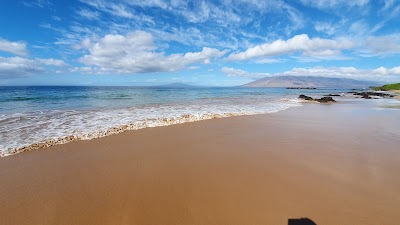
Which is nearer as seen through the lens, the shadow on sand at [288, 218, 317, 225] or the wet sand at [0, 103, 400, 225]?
the shadow on sand at [288, 218, 317, 225]

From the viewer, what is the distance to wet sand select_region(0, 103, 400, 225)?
3.51 m

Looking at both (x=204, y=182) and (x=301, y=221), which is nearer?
(x=301, y=221)

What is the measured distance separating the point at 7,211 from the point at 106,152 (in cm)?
300

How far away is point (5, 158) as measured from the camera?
6.03m

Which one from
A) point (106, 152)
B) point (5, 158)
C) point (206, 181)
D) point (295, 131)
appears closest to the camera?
point (206, 181)

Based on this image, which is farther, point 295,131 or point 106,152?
point 295,131

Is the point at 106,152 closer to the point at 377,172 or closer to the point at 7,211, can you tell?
the point at 7,211

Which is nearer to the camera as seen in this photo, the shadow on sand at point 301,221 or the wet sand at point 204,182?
the shadow on sand at point 301,221

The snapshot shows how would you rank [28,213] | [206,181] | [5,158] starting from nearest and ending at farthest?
[28,213], [206,181], [5,158]

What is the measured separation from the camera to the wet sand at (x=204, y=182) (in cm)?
351

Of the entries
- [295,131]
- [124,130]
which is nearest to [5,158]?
[124,130]

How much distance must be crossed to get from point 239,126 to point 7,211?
8.80 m

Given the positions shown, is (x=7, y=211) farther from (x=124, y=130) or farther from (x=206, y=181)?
(x=124, y=130)

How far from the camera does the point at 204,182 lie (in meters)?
4.62
